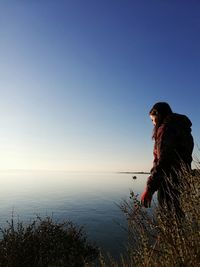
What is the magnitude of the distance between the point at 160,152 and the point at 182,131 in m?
0.45

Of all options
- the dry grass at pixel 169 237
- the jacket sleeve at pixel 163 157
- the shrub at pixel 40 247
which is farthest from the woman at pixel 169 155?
the shrub at pixel 40 247

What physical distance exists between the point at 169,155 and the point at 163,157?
88 millimetres

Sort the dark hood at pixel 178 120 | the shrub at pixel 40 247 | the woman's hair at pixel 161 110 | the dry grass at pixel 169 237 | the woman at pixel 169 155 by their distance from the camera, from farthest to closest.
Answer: the shrub at pixel 40 247 < the woman's hair at pixel 161 110 < the dark hood at pixel 178 120 < the woman at pixel 169 155 < the dry grass at pixel 169 237

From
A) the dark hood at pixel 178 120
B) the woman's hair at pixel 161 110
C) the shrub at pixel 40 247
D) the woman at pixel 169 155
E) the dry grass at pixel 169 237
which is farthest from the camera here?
the shrub at pixel 40 247

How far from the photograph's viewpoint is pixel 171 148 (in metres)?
4.75

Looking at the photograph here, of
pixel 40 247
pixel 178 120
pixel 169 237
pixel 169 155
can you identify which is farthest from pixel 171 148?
pixel 40 247

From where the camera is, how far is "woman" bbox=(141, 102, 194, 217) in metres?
4.67

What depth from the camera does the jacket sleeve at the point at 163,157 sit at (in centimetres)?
469

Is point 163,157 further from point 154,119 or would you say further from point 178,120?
point 154,119

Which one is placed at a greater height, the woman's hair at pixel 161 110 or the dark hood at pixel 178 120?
the woman's hair at pixel 161 110

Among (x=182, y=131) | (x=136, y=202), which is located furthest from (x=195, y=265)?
(x=182, y=131)

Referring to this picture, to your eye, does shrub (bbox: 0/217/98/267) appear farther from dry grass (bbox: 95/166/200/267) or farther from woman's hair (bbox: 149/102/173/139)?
dry grass (bbox: 95/166/200/267)

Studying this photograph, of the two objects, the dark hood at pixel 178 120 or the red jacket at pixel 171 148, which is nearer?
the red jacket at pixel 171 148

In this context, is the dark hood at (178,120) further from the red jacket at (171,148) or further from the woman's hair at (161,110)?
the woman's hair at (161,110)
